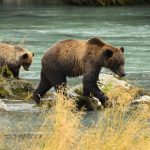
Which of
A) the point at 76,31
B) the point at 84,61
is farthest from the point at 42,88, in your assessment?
the point at 76,31

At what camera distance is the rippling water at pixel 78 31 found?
64.3 ft

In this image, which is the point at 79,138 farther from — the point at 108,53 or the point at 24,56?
the point at 24,56

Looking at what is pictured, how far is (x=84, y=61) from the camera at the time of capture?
11.7 metres

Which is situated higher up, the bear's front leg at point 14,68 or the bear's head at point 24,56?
the bear's head at point 24,56

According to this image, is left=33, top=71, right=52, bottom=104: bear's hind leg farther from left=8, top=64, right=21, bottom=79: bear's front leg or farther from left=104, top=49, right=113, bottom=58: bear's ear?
left=8, top=64, right=21, bottom=79: bear's front leg

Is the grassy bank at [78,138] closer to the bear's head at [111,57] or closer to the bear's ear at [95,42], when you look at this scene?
the bear's head at [111,57]

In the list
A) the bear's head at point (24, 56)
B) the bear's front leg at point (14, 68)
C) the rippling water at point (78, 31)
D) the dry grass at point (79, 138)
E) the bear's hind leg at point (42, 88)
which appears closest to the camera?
the dry grass at point (79, 138)

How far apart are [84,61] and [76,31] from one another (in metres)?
18.2

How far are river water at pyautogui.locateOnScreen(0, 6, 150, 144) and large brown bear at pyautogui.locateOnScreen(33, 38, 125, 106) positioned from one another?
33.5 inches

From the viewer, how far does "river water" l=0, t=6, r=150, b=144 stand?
18703 millimetres

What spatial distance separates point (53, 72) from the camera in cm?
1184

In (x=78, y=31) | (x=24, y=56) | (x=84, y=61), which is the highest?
(x=84, y=61)

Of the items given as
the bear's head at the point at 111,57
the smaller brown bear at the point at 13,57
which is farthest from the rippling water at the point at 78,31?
the bear's head at the point at 111,57

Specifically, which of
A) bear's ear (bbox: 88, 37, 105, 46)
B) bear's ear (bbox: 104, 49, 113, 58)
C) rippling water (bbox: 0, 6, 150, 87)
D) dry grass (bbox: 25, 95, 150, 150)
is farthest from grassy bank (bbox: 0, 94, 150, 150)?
rippling water (bbox: 0, 6, 150, 87)
